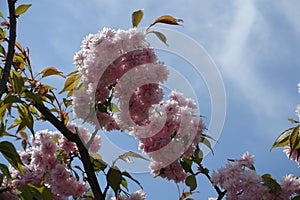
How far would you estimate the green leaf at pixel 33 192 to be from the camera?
1318 millimetres

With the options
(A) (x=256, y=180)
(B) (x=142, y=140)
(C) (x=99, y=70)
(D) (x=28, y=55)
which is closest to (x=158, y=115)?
(B) (x=142, y=140)

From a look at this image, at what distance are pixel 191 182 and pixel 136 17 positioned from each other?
2.04 ft

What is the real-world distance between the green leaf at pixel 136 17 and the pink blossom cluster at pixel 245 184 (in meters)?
0.62

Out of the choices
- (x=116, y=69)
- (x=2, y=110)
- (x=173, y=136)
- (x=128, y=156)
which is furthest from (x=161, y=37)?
(x=2, y=110)

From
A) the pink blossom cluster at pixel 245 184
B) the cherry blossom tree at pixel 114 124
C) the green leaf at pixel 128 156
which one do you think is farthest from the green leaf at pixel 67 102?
the pink blossom cluster at pixel 245 184

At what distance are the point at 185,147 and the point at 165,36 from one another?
387 millimetres

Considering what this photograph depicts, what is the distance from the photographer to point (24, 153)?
1.84 meters

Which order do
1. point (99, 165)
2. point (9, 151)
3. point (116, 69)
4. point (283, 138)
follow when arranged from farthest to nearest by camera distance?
point (283, 138)
point (99, 165)
point (116, 69)
point (9, 151)

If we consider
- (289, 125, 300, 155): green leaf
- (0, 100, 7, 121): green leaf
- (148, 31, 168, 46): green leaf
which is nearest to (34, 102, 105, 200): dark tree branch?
(0, 100, 7, 121): green leaf

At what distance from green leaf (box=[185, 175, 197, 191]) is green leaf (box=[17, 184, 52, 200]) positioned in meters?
0.49

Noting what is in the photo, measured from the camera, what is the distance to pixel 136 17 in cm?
153

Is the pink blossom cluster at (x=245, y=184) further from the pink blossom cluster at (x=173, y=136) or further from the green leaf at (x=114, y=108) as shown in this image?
the green leaf at (x=114, y=108)

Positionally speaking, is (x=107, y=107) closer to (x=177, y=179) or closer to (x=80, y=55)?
(x=80, y=55)

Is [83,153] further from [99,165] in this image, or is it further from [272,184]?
[272,184]
